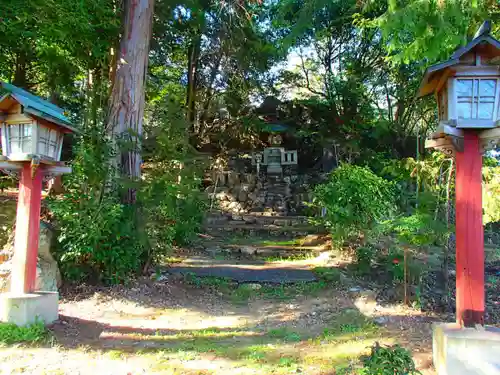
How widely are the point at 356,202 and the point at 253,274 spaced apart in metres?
2.43

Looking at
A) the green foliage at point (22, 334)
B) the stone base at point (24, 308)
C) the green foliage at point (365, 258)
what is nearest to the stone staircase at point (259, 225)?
the green foliage at point (365, 258)

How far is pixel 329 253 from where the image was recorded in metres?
9.00

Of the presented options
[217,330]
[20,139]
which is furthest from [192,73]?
[217,330]

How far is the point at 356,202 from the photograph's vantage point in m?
7.48

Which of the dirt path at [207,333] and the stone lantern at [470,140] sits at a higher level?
the stone lantern at [470,140]

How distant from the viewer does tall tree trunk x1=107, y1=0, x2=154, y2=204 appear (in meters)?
6.59

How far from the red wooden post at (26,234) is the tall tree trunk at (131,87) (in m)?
2.17

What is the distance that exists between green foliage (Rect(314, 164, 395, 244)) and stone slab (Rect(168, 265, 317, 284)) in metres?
1.14

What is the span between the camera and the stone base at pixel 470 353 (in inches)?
119

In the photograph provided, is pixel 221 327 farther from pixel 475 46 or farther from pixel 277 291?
pixel 475 46

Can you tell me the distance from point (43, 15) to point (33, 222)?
3570 mm

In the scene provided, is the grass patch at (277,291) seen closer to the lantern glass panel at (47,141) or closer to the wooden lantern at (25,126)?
the lantern glass panel at (47,141)

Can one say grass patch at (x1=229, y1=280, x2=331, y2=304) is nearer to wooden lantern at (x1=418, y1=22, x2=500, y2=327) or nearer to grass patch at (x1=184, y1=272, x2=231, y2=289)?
grass patch at (x1=184, y1=272, x2=231, y2=289)

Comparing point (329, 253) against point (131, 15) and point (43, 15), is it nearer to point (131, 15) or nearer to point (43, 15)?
point (131, 15)
